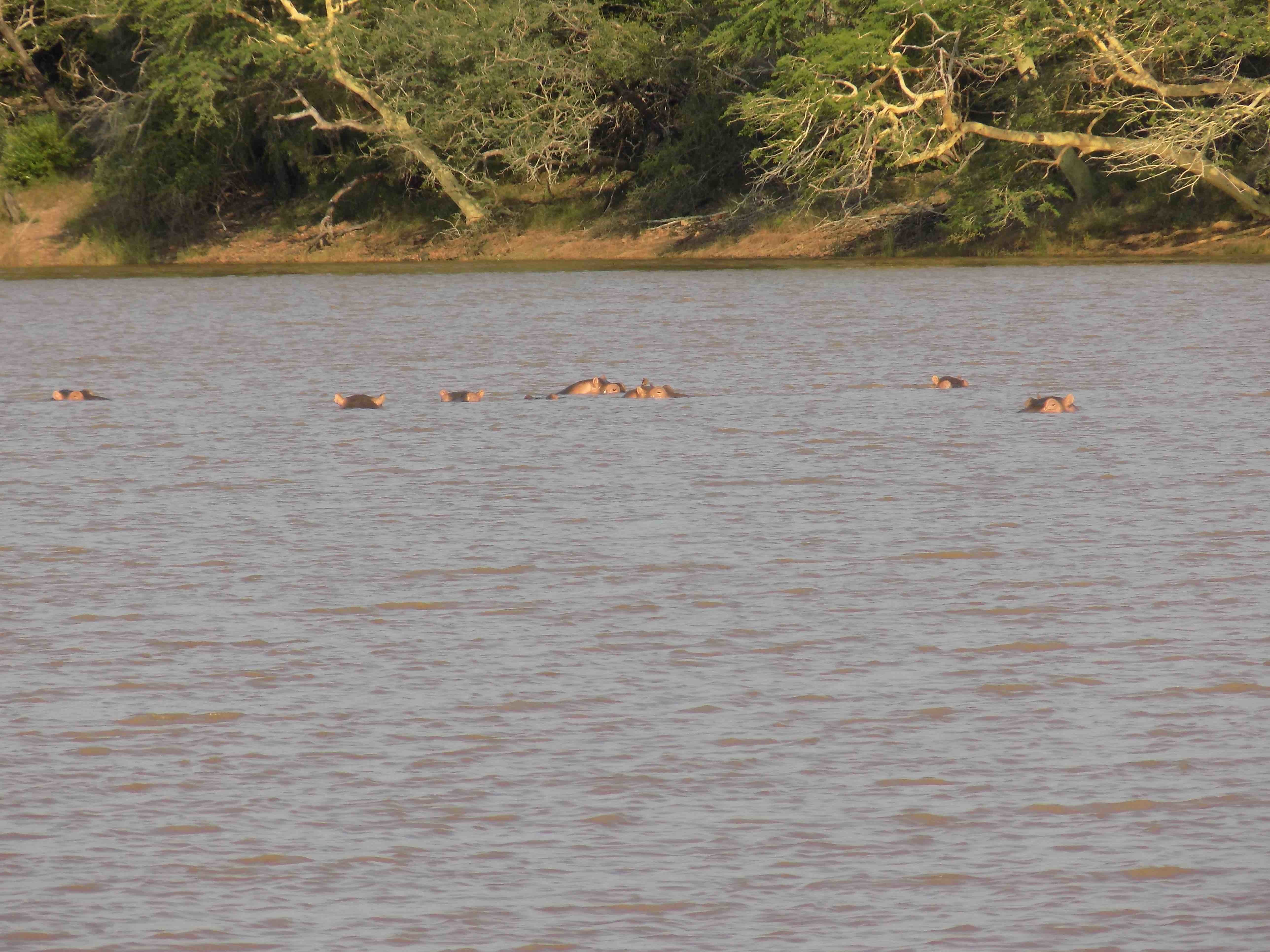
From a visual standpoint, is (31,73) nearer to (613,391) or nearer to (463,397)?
(463,397)

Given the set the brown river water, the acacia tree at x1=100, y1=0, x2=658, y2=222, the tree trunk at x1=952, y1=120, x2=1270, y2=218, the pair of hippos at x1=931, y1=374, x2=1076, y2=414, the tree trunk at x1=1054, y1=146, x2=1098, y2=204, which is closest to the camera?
the brown river water

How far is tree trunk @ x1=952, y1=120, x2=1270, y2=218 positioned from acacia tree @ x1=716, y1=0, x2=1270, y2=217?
0.04 metres

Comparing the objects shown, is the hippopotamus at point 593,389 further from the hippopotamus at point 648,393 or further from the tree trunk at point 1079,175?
the tree trunk at point 1079,175

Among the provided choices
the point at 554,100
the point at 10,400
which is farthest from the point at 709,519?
the point at 554,100

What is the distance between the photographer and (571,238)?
51.0 meters

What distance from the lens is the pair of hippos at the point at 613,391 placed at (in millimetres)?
17078

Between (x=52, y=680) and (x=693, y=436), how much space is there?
7731 millimetres

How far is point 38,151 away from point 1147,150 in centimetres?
3193

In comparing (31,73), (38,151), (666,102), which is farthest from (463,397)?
(31,73)

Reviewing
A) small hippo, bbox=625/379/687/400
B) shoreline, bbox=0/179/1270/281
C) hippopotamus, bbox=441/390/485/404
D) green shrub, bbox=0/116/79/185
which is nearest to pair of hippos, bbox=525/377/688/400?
small hippo, bbox=625/379/687/400

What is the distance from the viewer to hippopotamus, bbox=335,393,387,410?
55.4 ft

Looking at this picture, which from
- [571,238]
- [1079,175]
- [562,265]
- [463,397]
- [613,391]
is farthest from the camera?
[571,238]

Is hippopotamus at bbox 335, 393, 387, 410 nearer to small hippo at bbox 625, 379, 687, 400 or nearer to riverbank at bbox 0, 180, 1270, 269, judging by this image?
small hippo at bbox 625, 379, 687, 400

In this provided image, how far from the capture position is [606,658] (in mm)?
7684
